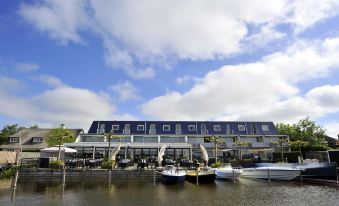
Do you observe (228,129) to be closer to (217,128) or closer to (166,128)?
(217,128)

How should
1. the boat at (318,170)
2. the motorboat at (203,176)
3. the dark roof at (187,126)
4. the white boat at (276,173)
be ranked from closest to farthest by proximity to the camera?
the motorboat at (203,176), the boat at (318,170), the white boat at (276,173), the dark roof at (187,126)

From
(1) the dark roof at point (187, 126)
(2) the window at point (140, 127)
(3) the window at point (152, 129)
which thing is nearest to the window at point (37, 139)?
(1) the dark roof at point (187, 126)

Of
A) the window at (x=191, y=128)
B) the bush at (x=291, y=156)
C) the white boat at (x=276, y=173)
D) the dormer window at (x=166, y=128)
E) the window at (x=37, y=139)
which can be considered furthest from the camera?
the window at (x=191, y=128)

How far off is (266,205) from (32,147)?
50830 millimetres

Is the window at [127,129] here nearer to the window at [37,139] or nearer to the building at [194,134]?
the building at [194,134]

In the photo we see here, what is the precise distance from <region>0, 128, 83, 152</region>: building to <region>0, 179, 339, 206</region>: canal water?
1236 inches

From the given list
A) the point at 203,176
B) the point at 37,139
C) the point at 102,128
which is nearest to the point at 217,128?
the point at 102,128

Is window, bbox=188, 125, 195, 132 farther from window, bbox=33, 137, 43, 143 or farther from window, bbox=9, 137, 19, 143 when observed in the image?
window, bbox=9, 137, 19, 143

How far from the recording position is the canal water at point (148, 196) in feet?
66.3

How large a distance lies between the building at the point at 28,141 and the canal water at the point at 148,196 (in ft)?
103

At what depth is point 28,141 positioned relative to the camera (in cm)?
5928

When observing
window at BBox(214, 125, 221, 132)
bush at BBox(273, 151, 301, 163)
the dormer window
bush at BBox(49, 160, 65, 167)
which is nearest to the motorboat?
bush at BBox(49, 160, 65, 167)

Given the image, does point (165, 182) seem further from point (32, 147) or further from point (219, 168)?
point (32, 147)

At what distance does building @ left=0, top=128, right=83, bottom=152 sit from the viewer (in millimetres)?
57688
